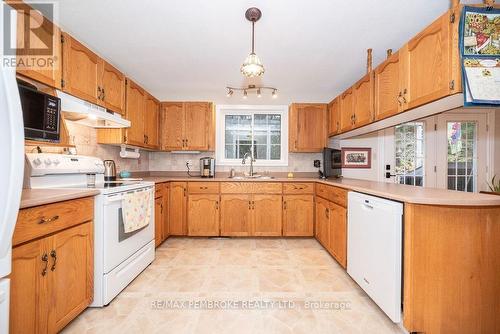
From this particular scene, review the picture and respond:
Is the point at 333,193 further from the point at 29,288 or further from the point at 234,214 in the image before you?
the point at 29,288

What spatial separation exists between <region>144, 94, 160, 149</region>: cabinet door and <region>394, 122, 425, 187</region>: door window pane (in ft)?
12.4

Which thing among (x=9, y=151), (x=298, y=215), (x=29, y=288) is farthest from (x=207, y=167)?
(x=9, y=151)

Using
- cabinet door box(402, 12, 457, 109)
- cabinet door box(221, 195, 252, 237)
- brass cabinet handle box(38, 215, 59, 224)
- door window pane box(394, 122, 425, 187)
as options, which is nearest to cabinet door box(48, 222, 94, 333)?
brass cabinet handle box(38, 215, 59, 224)

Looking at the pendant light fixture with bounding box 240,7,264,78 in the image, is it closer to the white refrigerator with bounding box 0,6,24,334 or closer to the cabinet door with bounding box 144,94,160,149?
the white refrigerator with bounding box 0,6,24,334

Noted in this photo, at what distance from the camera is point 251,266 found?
94.6 inches

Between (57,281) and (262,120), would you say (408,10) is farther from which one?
(57,281)

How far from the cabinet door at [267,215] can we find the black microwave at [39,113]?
2.32 metres

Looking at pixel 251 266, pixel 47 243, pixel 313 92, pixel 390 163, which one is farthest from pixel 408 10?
pixel 47 243

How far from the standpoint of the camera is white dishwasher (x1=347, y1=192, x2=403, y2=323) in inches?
57.1

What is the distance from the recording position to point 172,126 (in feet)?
11.9

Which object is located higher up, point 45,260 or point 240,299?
point 45,260

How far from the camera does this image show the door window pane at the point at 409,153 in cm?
365

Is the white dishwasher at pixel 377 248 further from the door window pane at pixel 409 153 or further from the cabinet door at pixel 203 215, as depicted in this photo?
the door window pane at pixel 409 153

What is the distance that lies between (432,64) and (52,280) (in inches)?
108
